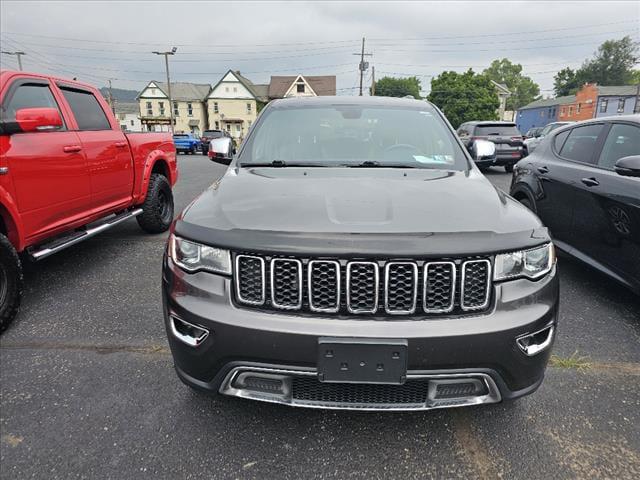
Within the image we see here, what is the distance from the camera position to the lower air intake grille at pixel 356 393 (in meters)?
1.72

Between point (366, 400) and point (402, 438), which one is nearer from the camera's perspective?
point (366, 400)

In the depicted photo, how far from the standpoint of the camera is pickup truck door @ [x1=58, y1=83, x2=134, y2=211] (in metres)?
4.21

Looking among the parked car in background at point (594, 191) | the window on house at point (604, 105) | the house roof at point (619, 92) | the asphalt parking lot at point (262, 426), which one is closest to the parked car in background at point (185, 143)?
the parked car in background at point (594, 191)

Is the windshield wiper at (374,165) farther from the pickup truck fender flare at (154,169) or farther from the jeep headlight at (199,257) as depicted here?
the pickup truck fender flare at (154,169)

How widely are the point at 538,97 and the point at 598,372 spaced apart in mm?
124615

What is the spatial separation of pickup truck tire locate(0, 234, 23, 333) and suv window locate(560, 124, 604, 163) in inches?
187

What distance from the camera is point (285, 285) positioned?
171 centimetres

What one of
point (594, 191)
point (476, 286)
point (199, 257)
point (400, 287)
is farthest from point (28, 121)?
point (594, 191)

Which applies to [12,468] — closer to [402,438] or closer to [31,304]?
[402,438]

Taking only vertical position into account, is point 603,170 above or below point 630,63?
below

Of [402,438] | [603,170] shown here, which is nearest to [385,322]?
[402,438]

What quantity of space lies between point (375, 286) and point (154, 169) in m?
5.07

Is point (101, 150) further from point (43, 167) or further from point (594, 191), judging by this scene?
point (594, 191)

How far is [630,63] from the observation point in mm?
81750
